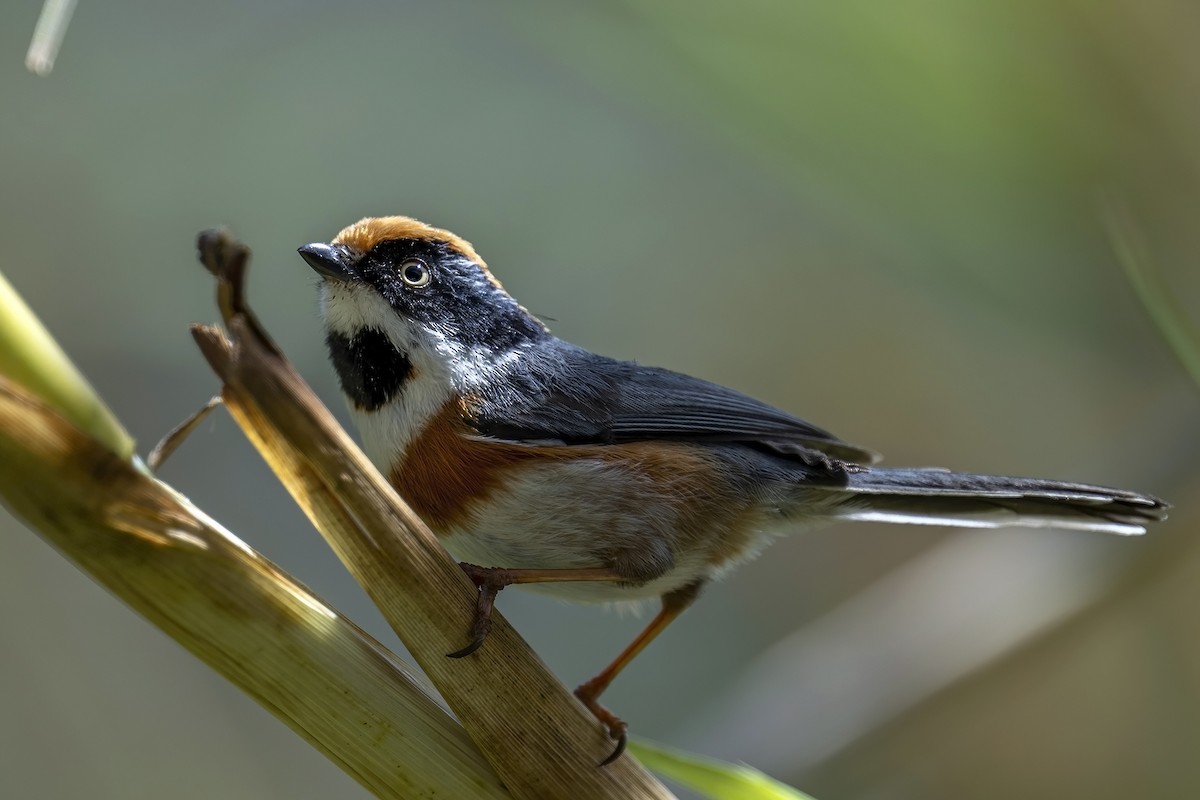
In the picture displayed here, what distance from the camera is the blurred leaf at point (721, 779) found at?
1651 mm

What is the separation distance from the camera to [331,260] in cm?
257

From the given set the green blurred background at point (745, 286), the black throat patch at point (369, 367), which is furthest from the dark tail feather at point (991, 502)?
the black throat patch at point (369, 367)

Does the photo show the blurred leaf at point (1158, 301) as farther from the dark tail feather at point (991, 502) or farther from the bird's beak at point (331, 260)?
the bird's beak at point (331, 260)

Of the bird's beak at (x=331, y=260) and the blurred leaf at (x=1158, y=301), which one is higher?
the blurred leaf at (x=1158, y=301)

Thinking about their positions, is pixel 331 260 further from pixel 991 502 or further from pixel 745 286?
pixel 745 286

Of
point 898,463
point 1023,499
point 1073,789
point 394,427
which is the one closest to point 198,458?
point 394,427

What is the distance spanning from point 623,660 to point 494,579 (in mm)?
779

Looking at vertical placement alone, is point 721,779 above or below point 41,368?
below

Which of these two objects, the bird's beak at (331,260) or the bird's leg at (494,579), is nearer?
the bird's leg at (494,579)

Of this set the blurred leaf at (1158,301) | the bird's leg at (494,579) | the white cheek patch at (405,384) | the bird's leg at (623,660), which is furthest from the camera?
the bird's leg at (623,660)

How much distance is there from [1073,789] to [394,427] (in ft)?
11.4

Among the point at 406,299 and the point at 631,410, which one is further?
the point at 631,410

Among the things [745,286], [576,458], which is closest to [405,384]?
[576,458]

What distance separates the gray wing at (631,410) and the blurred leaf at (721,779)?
3.18 ft
